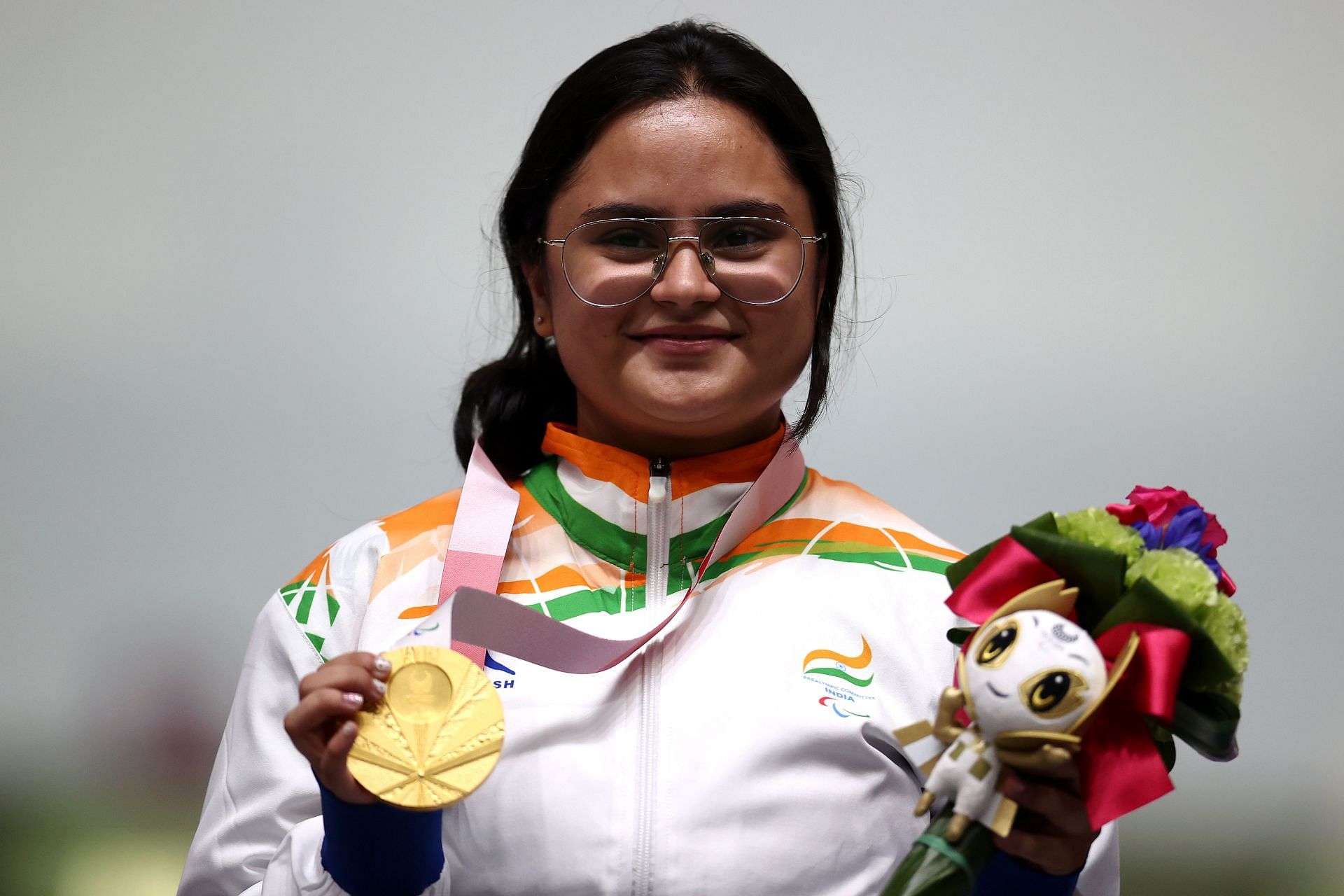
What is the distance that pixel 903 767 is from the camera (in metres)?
1.37

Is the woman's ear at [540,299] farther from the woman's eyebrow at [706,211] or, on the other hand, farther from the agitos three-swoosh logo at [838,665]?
the agitos three-swoosh logo at [838,665]

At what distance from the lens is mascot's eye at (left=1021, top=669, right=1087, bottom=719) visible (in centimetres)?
101

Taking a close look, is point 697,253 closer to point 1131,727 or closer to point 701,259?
point 701,259

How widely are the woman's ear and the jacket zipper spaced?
0.71ft

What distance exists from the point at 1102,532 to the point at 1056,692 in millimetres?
172

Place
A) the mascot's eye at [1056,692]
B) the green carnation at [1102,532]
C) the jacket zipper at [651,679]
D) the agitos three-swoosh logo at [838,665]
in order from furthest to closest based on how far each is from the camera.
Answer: the agitos three-swoosh logo at [838,665] → the jacket zipper at [651,679] → the green carnation at [1102,532] → the mascot's eye at [1056,692]

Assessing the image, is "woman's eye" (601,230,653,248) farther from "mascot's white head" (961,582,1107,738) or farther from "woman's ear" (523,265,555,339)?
"mascot's white head" (961,582,1107,738)

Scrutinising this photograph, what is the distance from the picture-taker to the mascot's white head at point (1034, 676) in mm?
1010

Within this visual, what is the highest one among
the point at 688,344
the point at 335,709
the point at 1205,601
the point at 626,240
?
the point at 626,240

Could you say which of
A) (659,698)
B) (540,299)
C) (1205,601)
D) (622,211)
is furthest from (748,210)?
(1205,601)

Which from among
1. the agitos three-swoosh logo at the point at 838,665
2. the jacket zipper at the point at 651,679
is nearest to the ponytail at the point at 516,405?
the jacket zipper at the point at 651,679

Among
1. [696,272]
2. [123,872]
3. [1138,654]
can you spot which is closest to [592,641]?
[696,272]

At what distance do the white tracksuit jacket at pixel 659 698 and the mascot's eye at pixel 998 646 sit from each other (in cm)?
31

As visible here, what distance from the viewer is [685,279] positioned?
1403 millimetres
